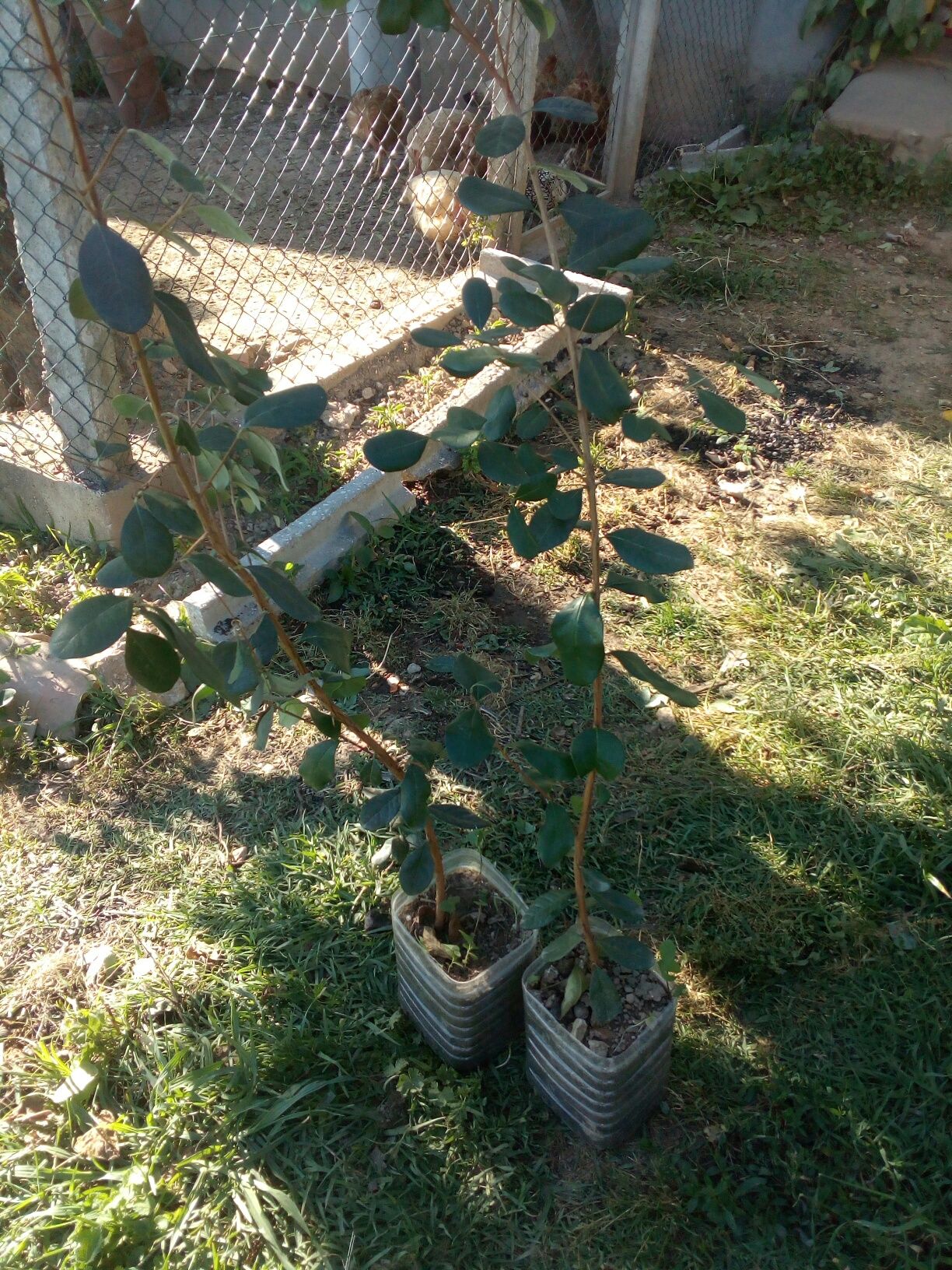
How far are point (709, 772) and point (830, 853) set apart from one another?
338 mm

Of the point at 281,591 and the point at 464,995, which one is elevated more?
the point at 281,591

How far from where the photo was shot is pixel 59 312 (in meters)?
2.61

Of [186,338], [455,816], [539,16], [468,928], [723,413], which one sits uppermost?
[539,16]

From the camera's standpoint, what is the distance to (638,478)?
1.17 metres

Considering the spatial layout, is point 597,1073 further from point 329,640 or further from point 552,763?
point 329,640

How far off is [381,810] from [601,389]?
2.33 feet

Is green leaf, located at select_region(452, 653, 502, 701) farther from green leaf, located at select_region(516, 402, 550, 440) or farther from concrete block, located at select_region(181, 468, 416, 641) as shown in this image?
concrete block, located at select_region(181, 468, 416, 641)

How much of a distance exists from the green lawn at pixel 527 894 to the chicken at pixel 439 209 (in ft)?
6.74

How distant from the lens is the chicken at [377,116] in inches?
214

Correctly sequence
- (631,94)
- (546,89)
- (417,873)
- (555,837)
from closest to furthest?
(555,837)
(417,873)
(631,94)
(546,89)

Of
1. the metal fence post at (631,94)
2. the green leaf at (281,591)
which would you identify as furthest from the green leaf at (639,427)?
the metal fence post at (631,94)

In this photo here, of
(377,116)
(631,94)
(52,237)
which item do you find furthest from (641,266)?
(377,116)

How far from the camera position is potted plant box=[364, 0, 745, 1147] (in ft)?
3.47

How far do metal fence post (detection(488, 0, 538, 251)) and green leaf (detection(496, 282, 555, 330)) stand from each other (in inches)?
107
